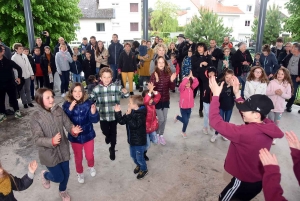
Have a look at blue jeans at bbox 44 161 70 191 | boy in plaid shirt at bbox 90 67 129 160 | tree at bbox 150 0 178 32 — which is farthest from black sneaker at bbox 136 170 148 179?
tree at bbox 150 0 178 32

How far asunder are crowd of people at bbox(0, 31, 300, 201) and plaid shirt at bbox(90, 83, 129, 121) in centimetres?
2

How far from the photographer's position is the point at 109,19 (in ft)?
101

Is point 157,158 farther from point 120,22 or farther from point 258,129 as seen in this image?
point 120,22

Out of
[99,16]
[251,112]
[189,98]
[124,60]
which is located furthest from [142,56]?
[99,16]

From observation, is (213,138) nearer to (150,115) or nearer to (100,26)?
(150,115)

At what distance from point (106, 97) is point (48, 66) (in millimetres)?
4657

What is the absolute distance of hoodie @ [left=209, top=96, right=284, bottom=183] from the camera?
212 cm

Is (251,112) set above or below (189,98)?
above

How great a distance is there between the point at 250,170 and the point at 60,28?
54.0ft

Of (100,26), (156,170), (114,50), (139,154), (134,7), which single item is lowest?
(156,170)

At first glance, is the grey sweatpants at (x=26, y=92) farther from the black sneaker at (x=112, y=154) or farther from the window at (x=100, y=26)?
the window at (x=100, y=26)

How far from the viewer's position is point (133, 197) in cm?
326

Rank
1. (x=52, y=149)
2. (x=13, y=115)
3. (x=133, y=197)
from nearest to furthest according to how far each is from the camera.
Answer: (x=52, y=149)
(x=133, y=197)
(x=13, y=115)

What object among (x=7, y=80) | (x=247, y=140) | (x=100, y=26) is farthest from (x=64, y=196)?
(x=100, y=26)
